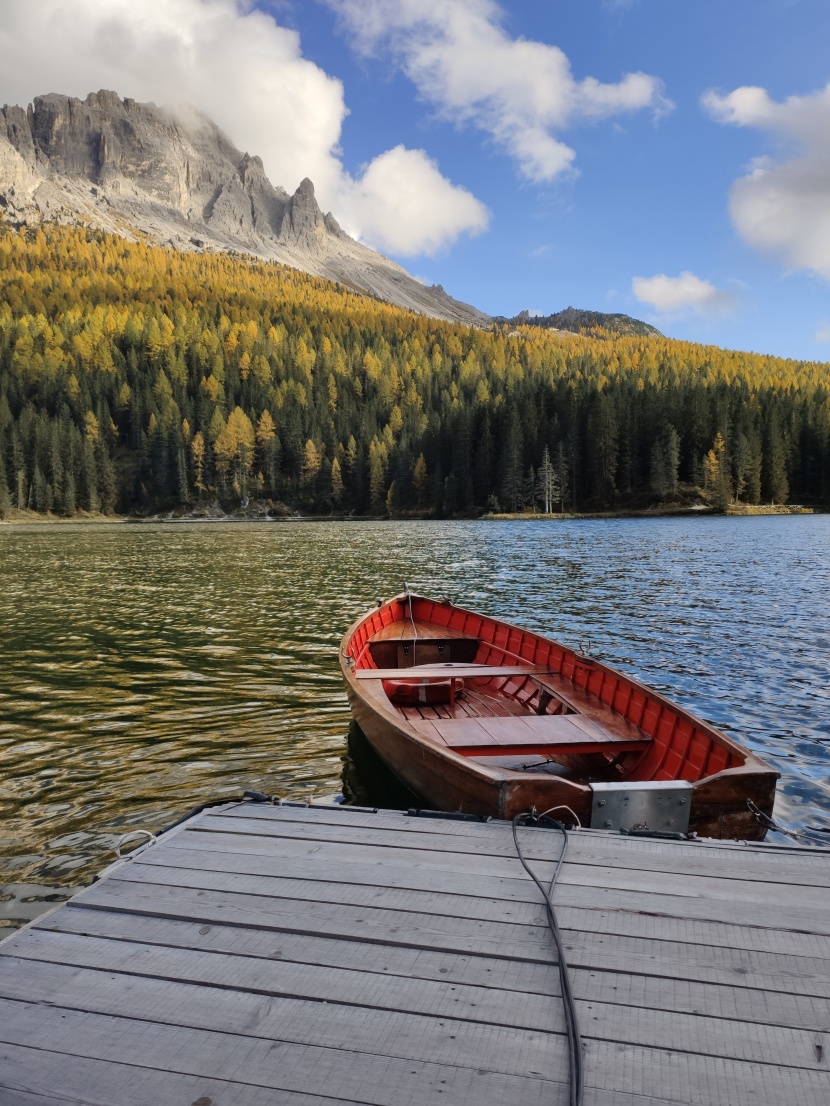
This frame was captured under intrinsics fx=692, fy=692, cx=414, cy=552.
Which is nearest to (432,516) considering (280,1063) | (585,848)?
(585,848)

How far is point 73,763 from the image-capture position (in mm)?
11461

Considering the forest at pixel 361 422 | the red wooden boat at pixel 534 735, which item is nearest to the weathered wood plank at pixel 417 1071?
the red wooden boat at pixel 534 735

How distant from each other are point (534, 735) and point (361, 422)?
464 feet

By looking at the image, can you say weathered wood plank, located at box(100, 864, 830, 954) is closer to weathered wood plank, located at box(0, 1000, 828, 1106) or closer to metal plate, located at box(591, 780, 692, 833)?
weathered wood plank, located at box(0, 1000, 828, 1106)

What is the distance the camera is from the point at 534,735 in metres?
9.43

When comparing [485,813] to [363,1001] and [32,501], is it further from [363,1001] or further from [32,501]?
[32,501]

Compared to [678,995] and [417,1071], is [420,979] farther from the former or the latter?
[678,995]

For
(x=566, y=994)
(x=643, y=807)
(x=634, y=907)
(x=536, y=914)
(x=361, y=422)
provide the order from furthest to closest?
(x=361, y=422) < (x=643, y=807) < (x=634, y=907) < (x=536, y=914) < (x=566, y=994)

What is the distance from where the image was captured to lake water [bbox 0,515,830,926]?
33.0 feet

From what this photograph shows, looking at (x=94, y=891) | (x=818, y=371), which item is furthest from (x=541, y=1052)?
(x=818, y=371)

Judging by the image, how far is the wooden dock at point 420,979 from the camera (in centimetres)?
316

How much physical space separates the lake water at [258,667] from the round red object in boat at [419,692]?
1270 mm

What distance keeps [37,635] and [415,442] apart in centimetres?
11881

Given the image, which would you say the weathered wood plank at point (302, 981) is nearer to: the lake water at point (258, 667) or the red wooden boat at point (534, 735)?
the red wooden boat at point (534, 735)
